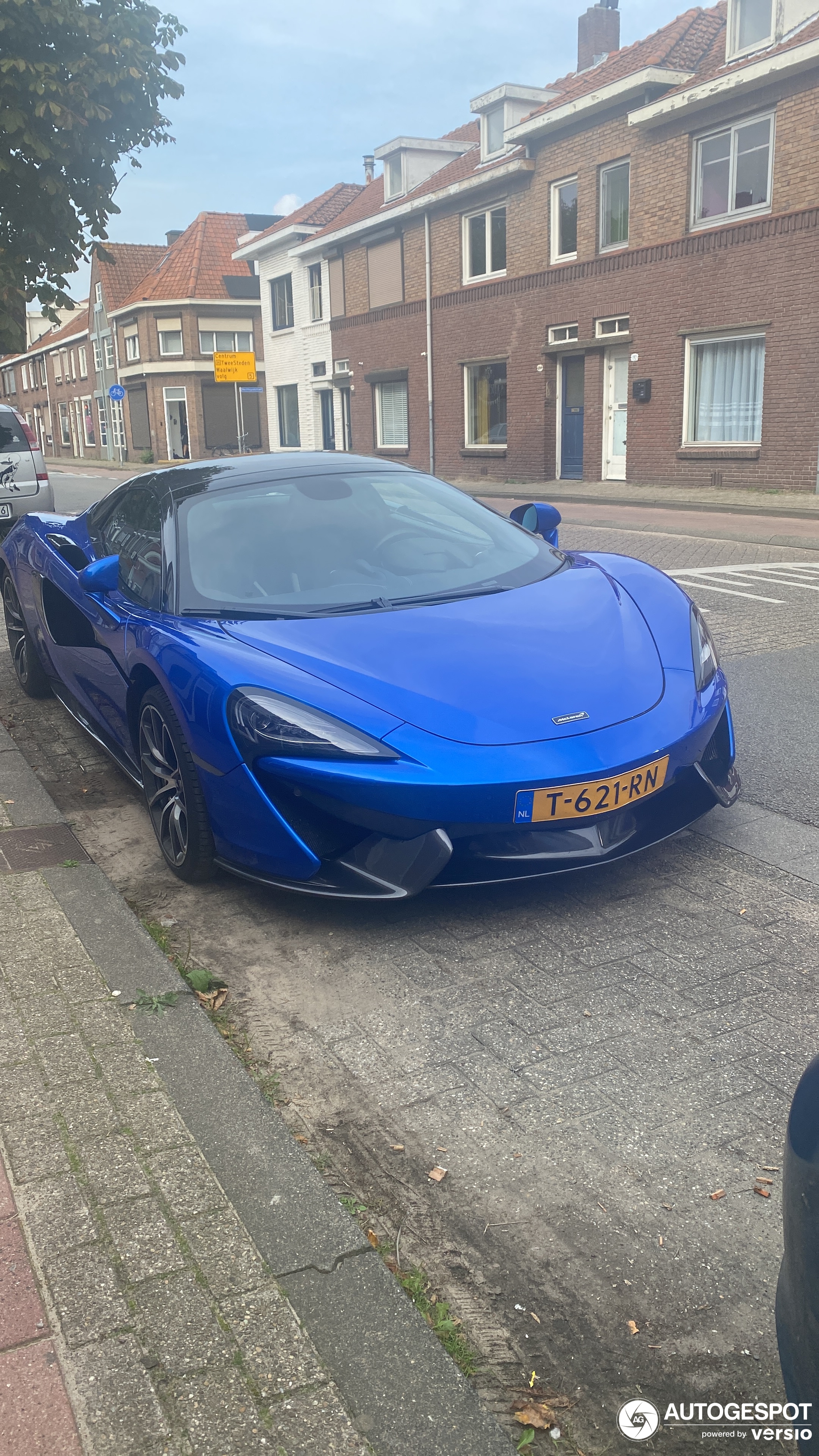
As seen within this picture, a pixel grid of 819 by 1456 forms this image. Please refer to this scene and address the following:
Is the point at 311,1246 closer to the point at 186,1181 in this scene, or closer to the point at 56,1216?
the point at 186,1181

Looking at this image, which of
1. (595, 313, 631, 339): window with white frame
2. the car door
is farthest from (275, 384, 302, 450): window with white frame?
the car door

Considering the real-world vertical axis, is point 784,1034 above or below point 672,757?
below

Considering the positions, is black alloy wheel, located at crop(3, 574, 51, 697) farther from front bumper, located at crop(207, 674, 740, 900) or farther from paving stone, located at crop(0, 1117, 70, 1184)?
paving stone, located at crop(0, 1117, 70, 1184)

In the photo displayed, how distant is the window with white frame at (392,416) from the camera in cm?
3061

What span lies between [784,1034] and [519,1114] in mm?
718

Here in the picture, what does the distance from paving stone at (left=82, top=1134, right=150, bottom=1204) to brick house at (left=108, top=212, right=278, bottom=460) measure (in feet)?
148

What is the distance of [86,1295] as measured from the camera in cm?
197

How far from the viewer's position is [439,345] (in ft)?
92.9

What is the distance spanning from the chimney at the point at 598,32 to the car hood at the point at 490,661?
28510 mm

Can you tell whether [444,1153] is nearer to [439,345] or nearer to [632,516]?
[632,516]

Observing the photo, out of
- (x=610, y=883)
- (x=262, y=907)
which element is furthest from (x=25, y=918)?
(x=610, y=883)

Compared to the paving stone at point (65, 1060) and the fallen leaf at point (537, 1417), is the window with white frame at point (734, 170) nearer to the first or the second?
the paving stone at point (65, 1060)

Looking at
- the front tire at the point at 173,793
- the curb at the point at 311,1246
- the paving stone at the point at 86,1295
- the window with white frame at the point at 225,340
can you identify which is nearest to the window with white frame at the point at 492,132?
the window with white frame at the point at 225,340

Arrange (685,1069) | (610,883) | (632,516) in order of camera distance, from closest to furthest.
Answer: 1. (685,1069)
2. (610,883)
3. (632,516)
